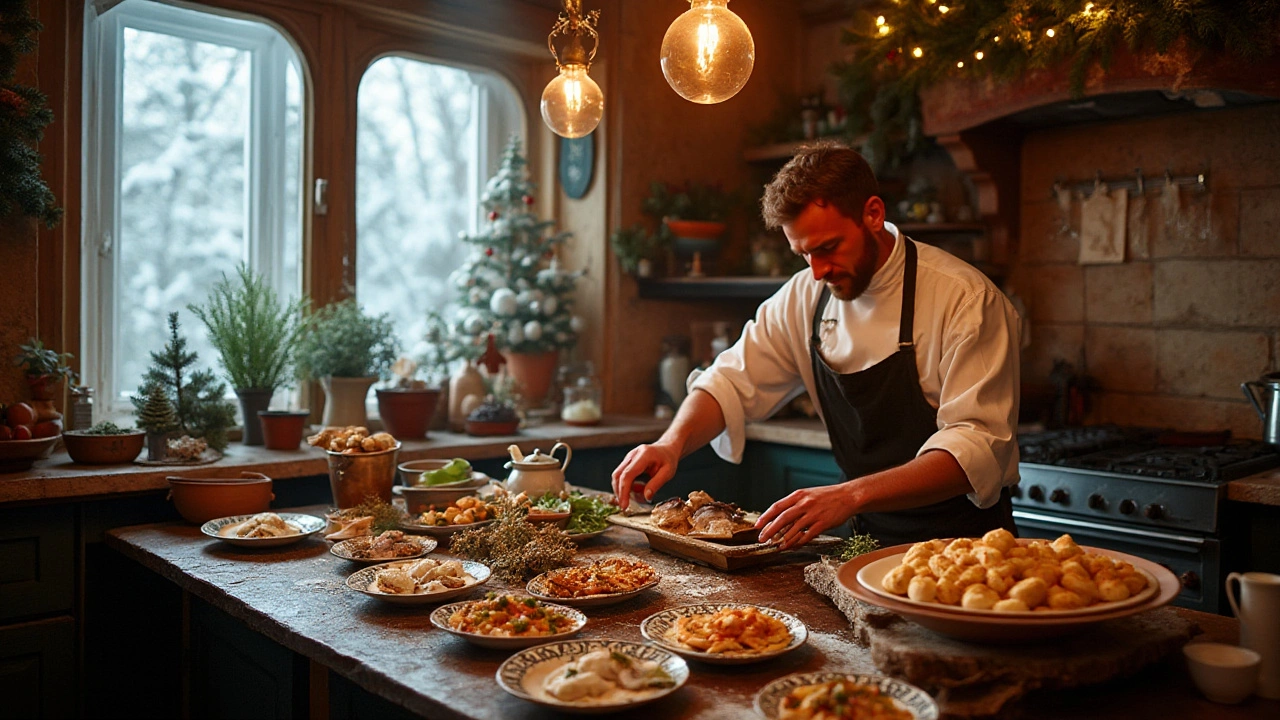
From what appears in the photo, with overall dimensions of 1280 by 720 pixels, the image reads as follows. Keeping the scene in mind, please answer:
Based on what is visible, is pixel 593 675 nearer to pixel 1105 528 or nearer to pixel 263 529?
pixel 263 529

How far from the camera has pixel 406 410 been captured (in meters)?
3.84

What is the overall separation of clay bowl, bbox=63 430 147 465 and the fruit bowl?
75 millimetres

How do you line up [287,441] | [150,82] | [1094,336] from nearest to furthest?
[287,441] → [150,82] → [1094,336]

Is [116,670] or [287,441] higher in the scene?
[287,441]

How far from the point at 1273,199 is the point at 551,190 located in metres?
3.04

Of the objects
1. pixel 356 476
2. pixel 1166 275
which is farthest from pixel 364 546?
pixel 1166 275

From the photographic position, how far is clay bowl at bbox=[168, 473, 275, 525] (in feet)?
8.97

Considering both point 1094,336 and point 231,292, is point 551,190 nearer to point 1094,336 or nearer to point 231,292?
point 231,292

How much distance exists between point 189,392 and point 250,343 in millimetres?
301

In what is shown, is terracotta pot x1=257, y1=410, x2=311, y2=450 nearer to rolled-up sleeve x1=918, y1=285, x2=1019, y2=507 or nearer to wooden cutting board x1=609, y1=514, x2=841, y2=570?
wooden cutting board x1=609, y1=514, x2=841, y2=570

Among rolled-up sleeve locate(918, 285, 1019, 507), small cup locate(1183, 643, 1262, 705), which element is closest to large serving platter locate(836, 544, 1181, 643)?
small cup locate(1183, 643, 1262, 705)

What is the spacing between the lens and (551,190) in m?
4.93

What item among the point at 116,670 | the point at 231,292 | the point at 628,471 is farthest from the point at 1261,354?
the point at 116,670

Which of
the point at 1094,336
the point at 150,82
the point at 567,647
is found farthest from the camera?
the point at 1094,336
